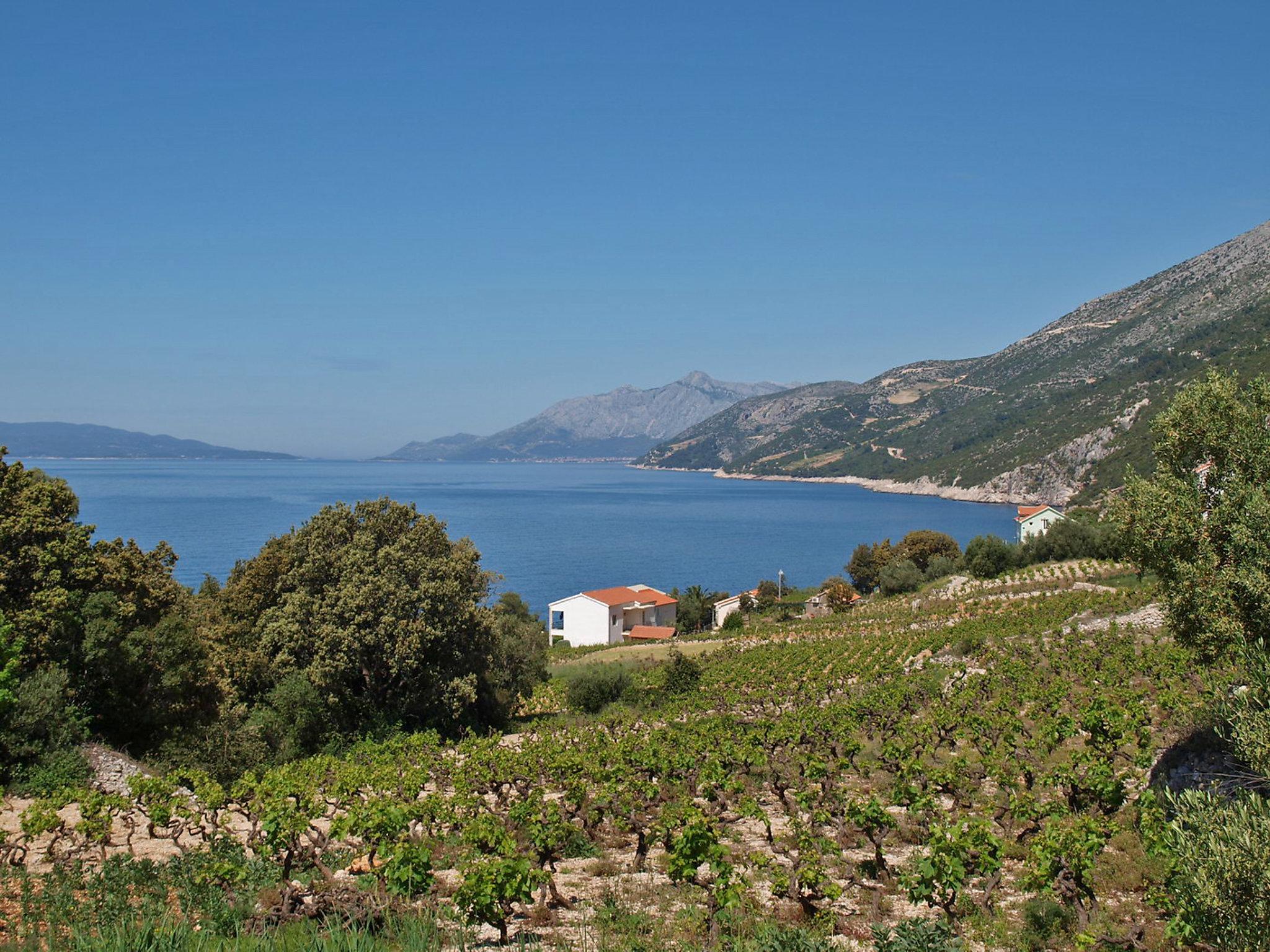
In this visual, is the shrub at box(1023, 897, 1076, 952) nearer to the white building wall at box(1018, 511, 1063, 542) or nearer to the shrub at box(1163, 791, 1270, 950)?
the shrub at box(1163, 791, 1270, 950)

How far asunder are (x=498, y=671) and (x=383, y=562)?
5863 millimetres

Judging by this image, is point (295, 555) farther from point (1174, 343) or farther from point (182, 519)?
point (1174, 343)

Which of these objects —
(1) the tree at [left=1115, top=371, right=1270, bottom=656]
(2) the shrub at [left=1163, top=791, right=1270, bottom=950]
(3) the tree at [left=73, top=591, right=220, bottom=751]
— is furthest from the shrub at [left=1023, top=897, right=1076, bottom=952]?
(3) the tree at [left=73, top=591, right=220, bottom=751]

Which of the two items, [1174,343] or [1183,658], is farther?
[1174,343]

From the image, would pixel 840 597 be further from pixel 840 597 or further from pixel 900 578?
pixel 900 578

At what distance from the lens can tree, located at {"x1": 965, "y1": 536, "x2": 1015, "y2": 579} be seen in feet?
208

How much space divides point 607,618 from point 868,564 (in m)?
31.2

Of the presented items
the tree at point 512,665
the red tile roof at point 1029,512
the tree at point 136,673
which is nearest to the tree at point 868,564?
the red tile roof at point 1029,512

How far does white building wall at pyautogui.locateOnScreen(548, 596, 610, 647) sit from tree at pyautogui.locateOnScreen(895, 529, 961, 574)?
29.3 meters

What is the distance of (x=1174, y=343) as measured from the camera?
A: 616 ft

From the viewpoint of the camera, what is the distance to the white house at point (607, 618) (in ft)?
200

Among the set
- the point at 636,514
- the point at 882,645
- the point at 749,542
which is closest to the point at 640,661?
the point at 882,645

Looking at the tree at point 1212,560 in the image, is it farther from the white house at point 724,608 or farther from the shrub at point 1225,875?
the white house at point 724,608

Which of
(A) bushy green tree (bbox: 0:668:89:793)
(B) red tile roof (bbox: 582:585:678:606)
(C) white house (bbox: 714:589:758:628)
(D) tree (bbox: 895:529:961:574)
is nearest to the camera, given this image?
(A) bushy green tree (bbox: 0:668:89:793)
